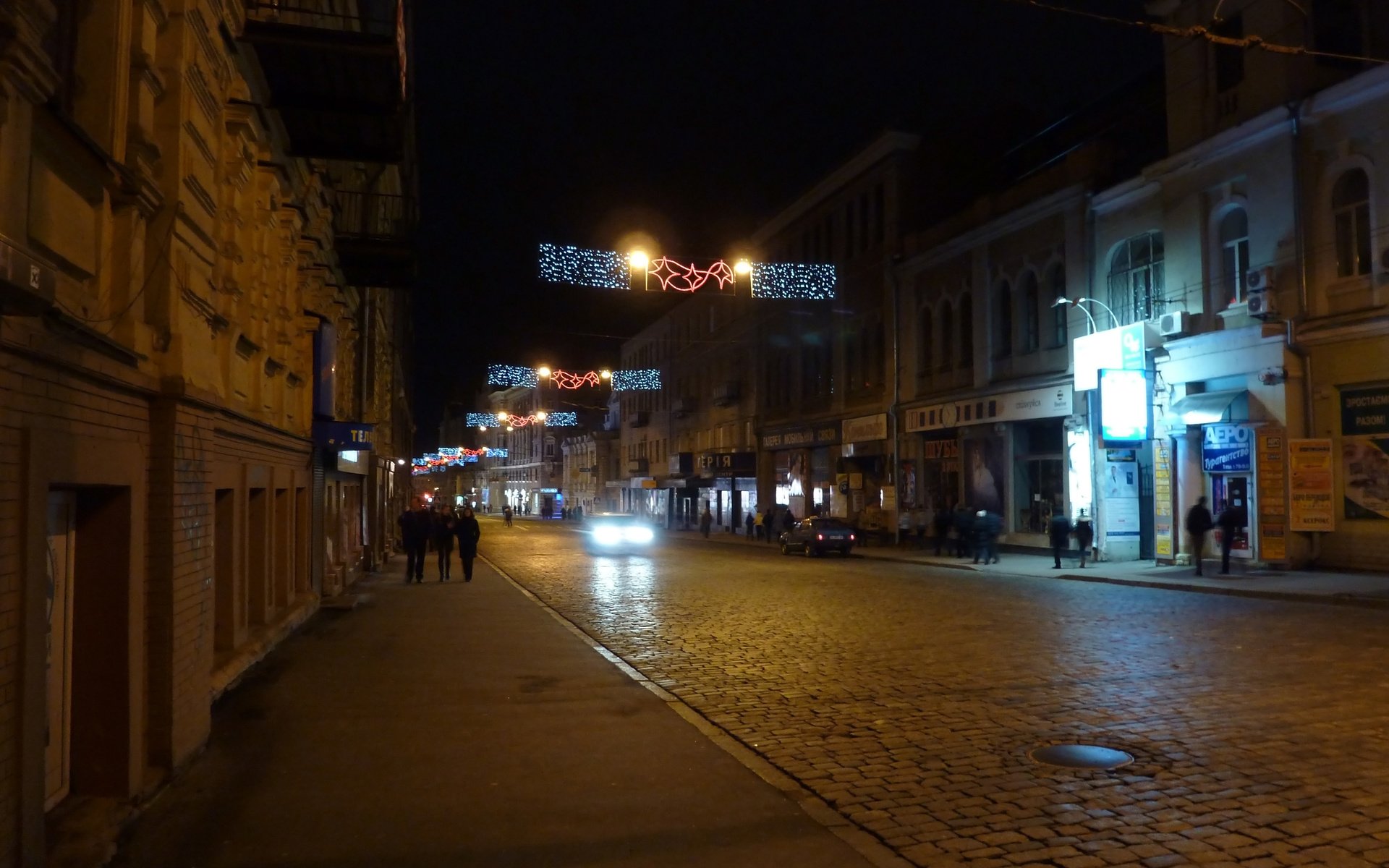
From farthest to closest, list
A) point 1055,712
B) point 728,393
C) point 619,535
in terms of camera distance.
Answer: point 728,393, point 619,535, point 1055,712

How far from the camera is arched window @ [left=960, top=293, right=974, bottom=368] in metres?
32.2

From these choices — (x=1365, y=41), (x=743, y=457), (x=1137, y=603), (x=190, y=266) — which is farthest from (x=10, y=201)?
(x=743, y=457)

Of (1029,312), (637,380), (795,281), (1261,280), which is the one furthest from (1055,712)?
(637,380)

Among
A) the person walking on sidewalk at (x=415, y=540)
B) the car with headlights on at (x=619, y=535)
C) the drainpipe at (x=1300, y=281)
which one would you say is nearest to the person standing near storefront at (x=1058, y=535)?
the drainpipe at (x=1300, y=281)

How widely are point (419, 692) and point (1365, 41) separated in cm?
2232

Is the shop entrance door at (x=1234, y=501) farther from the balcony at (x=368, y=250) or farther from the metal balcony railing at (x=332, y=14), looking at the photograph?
the metal balcony railing at (x=332, y=14)

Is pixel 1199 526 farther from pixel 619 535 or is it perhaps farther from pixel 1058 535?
pixel 619 535

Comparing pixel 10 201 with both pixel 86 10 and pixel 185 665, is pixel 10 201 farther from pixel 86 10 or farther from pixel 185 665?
pixel 185 665

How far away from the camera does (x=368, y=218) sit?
2112 cm

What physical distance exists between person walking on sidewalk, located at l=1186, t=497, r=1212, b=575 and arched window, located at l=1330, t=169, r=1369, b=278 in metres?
5.29

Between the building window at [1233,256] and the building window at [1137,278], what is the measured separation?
182 centimetres

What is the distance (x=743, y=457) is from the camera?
49750mm

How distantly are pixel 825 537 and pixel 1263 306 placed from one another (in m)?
14.5

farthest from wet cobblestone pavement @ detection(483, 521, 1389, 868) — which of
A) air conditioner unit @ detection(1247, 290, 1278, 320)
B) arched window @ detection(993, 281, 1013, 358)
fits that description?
arched window @ detection(993, 281, 1013, 358)
